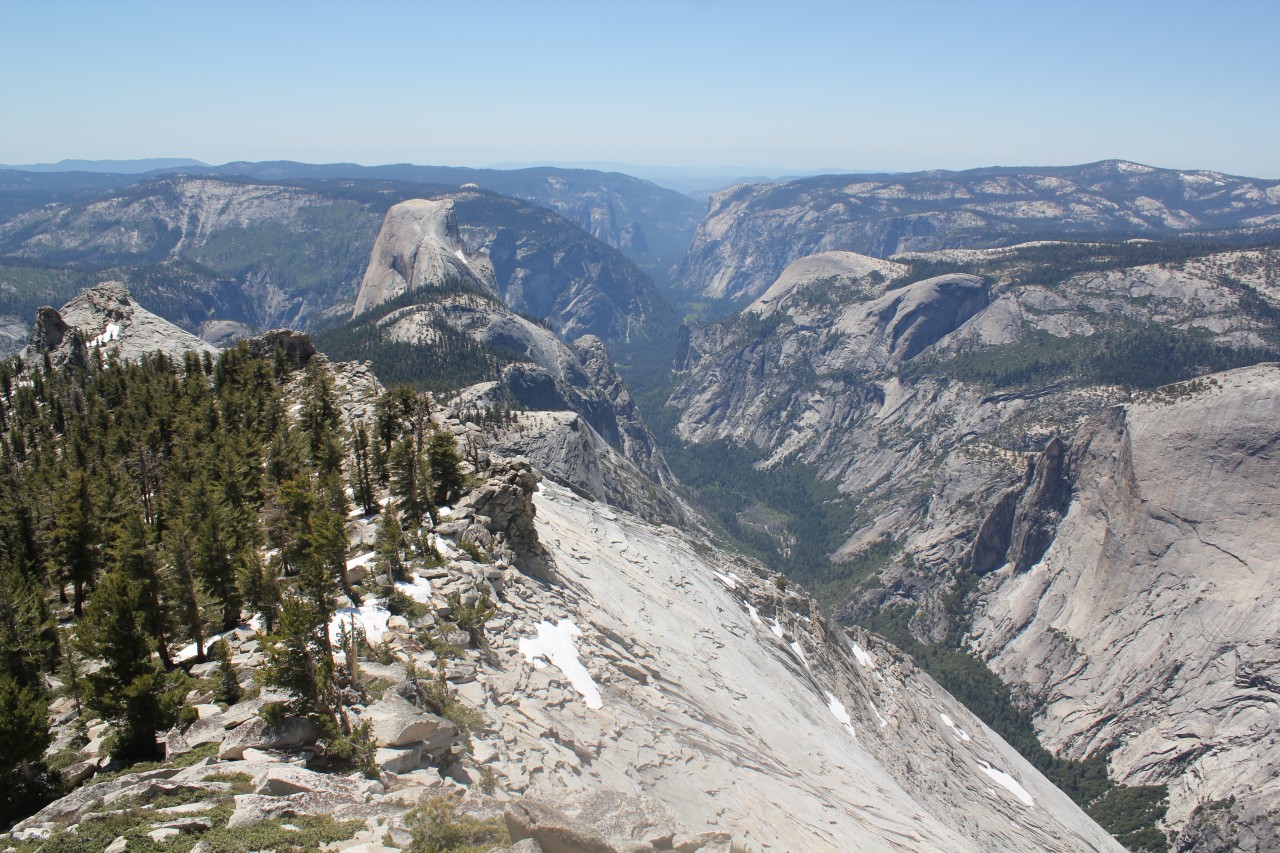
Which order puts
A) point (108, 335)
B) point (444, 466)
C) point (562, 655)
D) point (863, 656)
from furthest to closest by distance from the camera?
1. point (108, 335)
2. point (863, 656)
3. point (444, 466)
4. point (562, 655)

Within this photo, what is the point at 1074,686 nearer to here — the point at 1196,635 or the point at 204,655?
the point at 1196,635

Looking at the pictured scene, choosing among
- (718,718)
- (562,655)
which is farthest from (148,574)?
(718,718)

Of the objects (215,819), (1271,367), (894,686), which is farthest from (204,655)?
(1271,367)

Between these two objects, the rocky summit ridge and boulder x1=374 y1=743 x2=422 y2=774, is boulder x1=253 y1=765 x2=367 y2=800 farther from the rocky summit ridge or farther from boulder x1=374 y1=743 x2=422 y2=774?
boulder x1=374 y1=743 x2=422 y2=774

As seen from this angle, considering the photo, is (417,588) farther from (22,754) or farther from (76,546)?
(76,546)

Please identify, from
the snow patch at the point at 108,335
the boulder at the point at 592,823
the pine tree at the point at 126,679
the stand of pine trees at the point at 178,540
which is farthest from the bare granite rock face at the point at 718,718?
Answer: the snow patch at the point at 108,335

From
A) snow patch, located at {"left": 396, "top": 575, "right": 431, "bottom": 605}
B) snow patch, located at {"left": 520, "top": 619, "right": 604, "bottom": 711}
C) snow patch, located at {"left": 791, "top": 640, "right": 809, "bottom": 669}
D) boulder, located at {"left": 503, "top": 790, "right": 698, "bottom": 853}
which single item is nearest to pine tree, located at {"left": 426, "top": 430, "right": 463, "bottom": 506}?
snow patch, located at {"left": 396, "top": 575, "right": 431, "bottom": 605}
